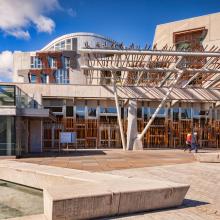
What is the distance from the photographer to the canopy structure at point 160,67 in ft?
78.2

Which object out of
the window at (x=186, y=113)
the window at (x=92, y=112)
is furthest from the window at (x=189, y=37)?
the window at (x=92, y=112)

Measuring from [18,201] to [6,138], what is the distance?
10.6 m

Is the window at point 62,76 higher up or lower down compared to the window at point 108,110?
higher up

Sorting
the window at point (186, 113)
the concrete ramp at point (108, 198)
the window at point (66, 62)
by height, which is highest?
the window at point (66, 62)

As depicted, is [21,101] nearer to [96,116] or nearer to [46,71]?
[96,116]

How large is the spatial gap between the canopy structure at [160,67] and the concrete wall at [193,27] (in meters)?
10.6

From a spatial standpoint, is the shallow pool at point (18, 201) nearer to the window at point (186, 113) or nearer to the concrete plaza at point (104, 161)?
the concrete plaza at point (104, 161)

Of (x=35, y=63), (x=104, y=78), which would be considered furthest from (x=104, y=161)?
(x=35, y=63)

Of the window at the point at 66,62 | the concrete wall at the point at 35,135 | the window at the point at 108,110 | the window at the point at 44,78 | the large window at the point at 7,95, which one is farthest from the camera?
the window at the point at 44,78

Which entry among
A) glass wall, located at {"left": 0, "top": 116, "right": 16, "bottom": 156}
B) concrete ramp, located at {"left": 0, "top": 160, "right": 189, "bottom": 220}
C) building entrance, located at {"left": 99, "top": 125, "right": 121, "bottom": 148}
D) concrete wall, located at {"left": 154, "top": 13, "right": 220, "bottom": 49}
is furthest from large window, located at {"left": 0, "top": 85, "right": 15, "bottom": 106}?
concrete wall, located at {"left": 154, "top": 13, "right": 220, "bottom": 49}

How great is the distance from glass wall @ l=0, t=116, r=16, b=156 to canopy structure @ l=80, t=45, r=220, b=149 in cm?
817

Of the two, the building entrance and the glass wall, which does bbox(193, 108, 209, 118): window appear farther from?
the glass wall

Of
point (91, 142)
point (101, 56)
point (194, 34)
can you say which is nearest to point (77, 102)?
point (91, 142)

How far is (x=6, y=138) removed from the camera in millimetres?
18500
